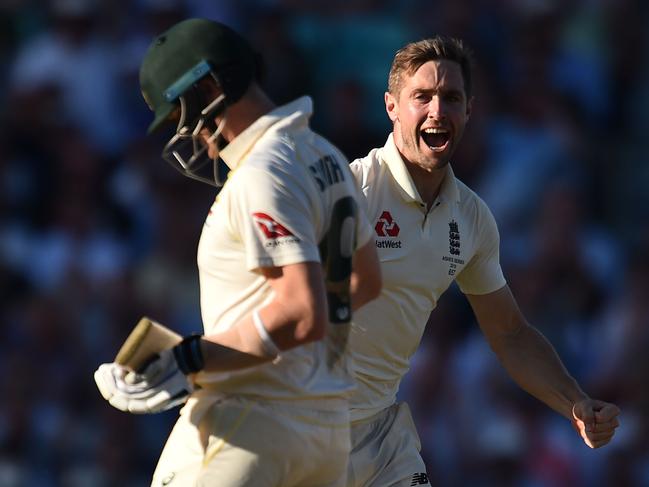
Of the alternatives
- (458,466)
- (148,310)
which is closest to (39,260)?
(148,310)

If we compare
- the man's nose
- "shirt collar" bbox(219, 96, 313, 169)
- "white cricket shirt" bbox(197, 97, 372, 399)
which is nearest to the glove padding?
"white cricket shirt" bbox(197, 97, 372, 399)

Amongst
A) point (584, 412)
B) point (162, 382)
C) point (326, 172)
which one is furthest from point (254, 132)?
point (584, 412)

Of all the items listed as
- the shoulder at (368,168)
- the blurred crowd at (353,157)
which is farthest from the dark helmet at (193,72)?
the blurred crowd at (353,157)

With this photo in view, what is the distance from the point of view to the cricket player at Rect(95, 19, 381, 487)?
129 inches

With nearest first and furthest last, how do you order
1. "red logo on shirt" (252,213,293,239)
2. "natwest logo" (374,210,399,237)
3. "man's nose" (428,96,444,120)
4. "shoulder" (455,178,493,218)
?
"red logo on shirt" (252,213,293,239) → "natwest logo" (374,210,399,237) → "man's nose" (428,96,444,120) → "shoulder" (455,178,493,218)

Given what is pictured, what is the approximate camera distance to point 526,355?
16.1 feet

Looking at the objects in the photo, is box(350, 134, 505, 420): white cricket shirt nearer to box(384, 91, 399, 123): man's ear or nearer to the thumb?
box(384, 91, 399, 123): man's ear

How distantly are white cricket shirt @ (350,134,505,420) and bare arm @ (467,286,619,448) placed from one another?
0.97 feet

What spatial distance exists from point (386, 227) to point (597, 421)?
0.97m

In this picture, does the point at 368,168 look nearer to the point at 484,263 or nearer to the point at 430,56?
the point at 430,56

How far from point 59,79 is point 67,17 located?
0.44m

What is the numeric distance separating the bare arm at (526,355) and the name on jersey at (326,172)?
60.7 inches

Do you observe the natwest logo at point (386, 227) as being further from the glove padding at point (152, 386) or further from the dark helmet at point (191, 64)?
the glove padding at point (152, 386)

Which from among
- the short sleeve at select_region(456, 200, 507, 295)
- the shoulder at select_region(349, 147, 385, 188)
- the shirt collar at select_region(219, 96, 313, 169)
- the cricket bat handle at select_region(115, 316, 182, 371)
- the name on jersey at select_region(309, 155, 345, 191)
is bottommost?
the short sleeve at select_region(456, 200, 507, 295)
